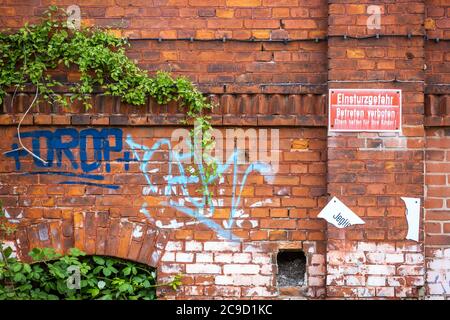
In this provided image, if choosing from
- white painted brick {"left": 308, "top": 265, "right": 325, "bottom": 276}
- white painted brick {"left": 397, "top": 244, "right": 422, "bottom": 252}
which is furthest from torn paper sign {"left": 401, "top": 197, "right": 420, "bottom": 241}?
white painted brick {"left": 308, "top": 265, "right": 325, "bottom": 276}

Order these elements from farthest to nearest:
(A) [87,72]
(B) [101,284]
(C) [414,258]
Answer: (A) [87,72] → (B) [101,284] → (C) [414,258]

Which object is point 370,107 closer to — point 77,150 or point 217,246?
point 217,246

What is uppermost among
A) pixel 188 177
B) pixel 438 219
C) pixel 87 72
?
pixel 87 72

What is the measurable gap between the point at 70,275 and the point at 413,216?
2740mm

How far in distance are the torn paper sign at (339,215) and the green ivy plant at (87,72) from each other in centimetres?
98

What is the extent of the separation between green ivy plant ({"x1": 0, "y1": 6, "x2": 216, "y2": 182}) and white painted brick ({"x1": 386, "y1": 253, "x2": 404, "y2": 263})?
1.54 meters

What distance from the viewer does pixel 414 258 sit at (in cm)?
530

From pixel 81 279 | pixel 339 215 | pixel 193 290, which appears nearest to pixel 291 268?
pixel 339 215

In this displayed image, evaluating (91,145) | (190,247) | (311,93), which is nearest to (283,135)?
(311,93)

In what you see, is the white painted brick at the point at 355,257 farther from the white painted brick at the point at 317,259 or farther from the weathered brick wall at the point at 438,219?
the weathered brick wall at the point at 438,219

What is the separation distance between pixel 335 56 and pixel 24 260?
297 cm

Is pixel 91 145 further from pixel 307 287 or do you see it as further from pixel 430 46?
pixel 430 46

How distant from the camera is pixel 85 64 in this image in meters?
5.41

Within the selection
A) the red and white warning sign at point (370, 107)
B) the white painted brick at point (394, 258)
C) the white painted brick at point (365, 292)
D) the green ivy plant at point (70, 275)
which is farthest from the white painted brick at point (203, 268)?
the red and white warning sign at point (370, 107)
